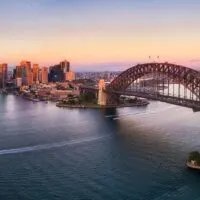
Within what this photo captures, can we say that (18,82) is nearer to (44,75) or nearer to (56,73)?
(44,75)

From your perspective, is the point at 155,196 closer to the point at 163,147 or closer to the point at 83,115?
the point at 163,147

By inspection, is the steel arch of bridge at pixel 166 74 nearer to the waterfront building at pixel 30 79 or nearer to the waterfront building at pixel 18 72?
the waterfront building at pixel 30 79

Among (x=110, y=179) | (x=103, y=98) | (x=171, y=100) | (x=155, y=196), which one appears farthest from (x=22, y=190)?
(x=103, y=98)

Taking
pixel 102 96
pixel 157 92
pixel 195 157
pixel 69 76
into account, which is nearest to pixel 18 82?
pixel 69 76

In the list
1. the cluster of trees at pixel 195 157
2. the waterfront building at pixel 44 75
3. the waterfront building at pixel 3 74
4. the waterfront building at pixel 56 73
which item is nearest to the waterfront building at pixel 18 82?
the waterfront building at pixel 3 74

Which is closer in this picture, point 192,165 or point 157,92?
point 192,165
